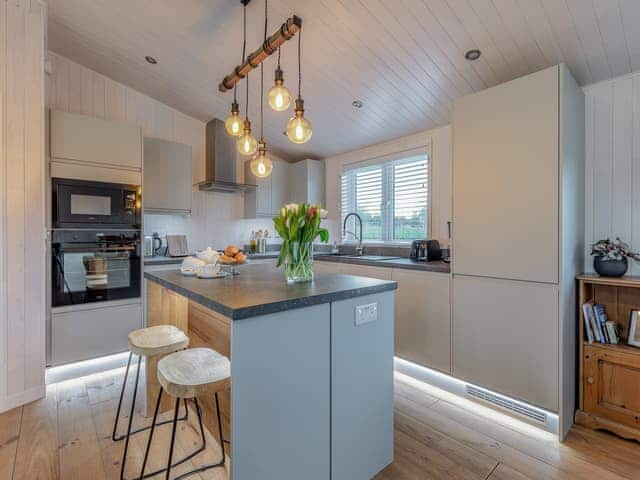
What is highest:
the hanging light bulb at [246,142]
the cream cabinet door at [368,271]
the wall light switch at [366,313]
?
the hanging light bulb at [246,142]

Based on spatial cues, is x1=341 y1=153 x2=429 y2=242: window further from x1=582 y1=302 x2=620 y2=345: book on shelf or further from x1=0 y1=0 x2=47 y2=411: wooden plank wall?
x1=0 y1=0 x2=47 y2=411: wooden plank wall

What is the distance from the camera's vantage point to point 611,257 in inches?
79.7

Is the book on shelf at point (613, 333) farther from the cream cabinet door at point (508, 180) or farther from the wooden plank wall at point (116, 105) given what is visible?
the wooden plank wall at point (116, 105)

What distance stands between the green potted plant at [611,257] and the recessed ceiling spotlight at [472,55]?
148 centimetres

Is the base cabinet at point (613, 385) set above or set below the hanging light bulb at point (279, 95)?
below

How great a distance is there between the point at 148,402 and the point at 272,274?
1.26 meters

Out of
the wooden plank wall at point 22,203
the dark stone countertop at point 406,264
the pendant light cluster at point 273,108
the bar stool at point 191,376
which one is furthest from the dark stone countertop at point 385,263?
the bar stool at point 191,376

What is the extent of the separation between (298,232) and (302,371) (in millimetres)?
658

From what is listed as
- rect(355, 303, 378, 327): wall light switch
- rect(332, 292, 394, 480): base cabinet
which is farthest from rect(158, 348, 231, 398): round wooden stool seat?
rect(355, 303, 378, 327): wall light switch

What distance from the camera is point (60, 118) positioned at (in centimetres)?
277

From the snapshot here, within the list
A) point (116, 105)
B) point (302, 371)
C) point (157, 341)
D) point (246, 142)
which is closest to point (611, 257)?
point (302, 371)

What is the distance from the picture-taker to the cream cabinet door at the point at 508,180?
1.94 m

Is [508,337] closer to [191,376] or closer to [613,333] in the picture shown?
[613,333]

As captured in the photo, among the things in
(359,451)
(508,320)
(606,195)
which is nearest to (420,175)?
(606,195)
